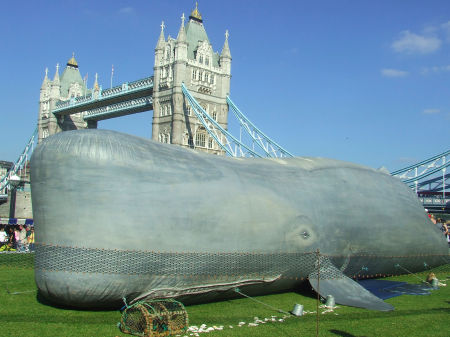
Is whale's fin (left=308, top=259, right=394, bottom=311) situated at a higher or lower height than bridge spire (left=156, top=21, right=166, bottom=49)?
lower

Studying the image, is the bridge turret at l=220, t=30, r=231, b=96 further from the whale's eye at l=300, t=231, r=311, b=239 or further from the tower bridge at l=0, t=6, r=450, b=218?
the whale's eye at l=300, t=231, r=311, b=239

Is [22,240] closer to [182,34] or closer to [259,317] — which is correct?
[259,317]

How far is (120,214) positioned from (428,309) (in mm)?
6589

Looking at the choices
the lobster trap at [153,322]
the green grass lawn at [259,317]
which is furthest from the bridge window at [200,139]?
the lobster trap at [153,322]

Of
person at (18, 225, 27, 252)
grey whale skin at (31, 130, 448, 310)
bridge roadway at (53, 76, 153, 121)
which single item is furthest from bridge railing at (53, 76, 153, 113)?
grey whale skin at (31, 130, 448, 310)

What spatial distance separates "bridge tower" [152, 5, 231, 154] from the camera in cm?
5238

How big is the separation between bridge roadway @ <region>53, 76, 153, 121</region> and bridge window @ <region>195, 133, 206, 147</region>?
8024 mm

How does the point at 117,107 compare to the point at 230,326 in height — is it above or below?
above

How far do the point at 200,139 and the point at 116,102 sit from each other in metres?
17.7

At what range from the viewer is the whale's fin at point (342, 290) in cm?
938

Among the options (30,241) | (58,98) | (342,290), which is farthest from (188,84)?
(342,290)

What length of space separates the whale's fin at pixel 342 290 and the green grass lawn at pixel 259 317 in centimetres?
21

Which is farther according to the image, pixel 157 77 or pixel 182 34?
pixel 157 77

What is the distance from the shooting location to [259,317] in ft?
27.7
